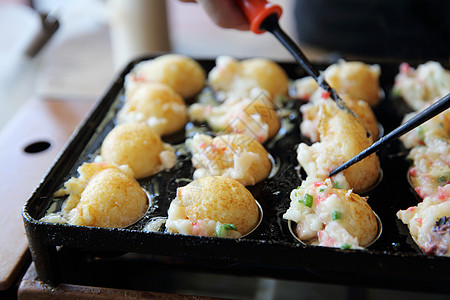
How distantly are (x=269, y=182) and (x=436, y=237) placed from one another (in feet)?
1.83

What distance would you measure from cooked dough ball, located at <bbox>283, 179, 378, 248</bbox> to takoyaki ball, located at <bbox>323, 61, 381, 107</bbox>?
745 millimetres

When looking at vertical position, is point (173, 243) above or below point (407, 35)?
above

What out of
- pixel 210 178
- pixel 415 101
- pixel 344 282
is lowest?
pixel 344 282

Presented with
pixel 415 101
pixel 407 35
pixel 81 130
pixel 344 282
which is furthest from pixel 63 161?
pixel 407 35

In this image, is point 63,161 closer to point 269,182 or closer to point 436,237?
point 269,182

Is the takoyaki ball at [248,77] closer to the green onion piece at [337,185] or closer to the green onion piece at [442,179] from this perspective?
the green onion piece at [337,185]

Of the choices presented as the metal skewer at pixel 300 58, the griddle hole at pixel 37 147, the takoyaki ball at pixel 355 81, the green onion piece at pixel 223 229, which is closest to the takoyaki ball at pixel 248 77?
the takoyaki ball at pixel 355 81

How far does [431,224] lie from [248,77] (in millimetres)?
1103

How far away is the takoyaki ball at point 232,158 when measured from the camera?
169cm

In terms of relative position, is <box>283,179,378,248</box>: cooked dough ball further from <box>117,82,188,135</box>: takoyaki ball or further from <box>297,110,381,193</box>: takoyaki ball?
<box>117,82,188,135</box>: takoyaki ball

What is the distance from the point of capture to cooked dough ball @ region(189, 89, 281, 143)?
194cm

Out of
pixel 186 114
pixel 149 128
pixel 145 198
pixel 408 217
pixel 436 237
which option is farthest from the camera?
pixel 186 114

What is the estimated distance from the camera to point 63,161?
1733mm

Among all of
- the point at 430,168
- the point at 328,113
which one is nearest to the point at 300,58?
the point at 328,113
